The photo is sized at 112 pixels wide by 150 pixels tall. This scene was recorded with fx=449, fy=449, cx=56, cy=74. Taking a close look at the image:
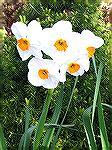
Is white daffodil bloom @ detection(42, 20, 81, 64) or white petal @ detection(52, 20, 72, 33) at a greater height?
white petal @ detection(52, 20, 72, 33)

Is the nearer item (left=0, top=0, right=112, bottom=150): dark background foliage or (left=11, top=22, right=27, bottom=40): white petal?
(left=11, top=22, right=27, bottom=40): white petal

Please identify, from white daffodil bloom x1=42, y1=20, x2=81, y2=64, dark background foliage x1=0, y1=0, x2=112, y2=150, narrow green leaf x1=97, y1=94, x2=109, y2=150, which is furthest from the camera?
dark background foliage x1=0, y1=0, x2=112, y2=150

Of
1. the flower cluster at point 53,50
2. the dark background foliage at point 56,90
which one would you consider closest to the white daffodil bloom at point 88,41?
the flower cluster at point 53,50

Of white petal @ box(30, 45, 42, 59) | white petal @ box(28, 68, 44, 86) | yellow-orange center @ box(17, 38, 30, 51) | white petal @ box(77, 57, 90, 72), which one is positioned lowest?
white petal @ box(28, 68, 44, 86)

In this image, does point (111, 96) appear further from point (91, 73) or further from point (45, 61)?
point (45, 61)

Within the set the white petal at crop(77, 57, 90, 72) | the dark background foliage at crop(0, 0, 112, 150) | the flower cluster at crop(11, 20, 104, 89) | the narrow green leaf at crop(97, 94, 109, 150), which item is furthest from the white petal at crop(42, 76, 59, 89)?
the dark background foliage at crop(0, 0, 112, 150)

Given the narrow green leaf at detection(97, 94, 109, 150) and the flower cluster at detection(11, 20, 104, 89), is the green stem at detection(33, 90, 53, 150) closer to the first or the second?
the flower cluster at detection(11, 20, 104, 89)

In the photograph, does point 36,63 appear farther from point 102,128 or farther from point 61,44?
point 102,128

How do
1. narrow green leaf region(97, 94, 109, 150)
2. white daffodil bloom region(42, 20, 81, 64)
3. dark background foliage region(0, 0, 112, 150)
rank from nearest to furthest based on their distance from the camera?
1. white daffodil bloom region(42, 20, 81, 64)
2. narrow green leaf region(97, 94, 109, 150)
3. dark background foliage region(0, 0, 112, 150)
